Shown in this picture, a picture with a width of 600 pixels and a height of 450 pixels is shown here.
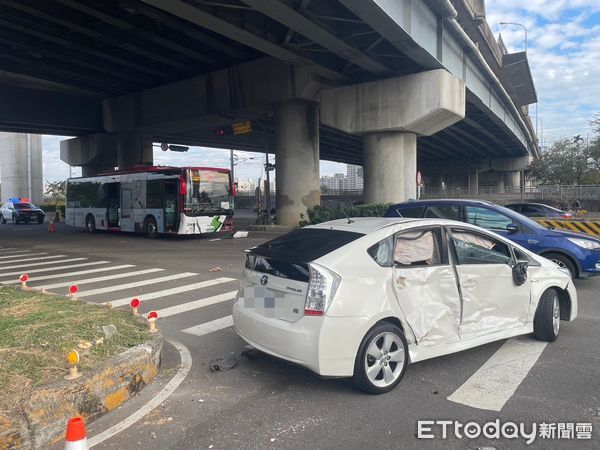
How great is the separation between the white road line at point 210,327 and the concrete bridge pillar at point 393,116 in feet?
52.5

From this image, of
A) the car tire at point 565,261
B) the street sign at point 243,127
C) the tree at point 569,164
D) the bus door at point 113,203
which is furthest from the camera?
the tree at point 569,164

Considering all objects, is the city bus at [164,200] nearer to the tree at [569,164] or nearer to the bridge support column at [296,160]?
the bridge support column at [296,160]

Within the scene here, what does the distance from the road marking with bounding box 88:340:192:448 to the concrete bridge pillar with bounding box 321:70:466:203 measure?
17460 millimetres

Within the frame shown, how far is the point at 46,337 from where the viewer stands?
500 cm

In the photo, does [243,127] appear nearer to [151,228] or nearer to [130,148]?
[130,148]

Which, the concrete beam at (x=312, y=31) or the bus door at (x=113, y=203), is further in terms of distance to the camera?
the bus door at (x=113, y=203)

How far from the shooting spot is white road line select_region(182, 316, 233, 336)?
658 centimetres

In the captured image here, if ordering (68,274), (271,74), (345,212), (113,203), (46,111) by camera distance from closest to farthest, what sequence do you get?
Result: (68,274), (345,212), (271,74), (113,203), (46,111)

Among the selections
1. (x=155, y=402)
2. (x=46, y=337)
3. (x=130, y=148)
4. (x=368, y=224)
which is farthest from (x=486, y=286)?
(x=130, y=148)

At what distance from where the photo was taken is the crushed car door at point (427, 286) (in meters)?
4.67

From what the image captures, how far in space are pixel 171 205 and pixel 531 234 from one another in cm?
1433

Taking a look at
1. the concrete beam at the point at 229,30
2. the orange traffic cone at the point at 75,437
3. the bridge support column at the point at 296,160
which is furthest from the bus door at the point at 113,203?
the orange traffic cone at the point at 75,437

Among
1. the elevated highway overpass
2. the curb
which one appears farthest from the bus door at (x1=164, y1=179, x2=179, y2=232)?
the curb

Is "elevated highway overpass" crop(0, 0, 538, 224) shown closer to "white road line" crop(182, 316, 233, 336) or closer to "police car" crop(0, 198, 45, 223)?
"police car" crop(0, 198, 45, 223)
